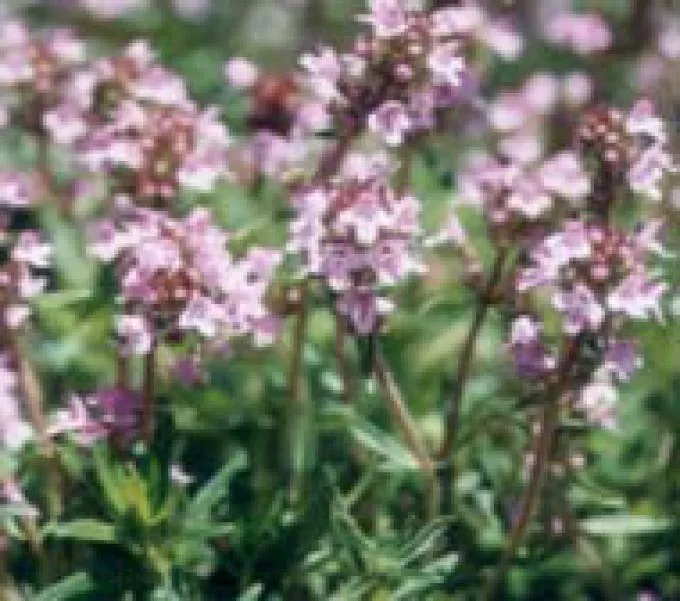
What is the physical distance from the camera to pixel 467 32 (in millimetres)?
3748

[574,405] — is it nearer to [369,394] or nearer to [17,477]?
[369,394]

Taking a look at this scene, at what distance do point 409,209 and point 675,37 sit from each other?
2182mm

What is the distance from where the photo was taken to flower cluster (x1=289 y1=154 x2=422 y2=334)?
273 cm

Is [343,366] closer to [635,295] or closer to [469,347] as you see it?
[469,347]

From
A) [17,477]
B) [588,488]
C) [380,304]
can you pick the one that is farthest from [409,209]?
[17,477]

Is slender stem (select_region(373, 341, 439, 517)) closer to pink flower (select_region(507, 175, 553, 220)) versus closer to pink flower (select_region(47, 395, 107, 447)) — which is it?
pink flower (select_region(507, 175, 553, 220))

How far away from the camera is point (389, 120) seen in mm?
2936

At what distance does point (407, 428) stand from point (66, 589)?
0.73 meters

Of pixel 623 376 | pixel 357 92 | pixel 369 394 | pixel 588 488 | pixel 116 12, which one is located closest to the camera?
pixel 623 376

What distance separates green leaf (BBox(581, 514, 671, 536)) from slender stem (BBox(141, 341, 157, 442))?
99cm

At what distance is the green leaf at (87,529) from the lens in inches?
112

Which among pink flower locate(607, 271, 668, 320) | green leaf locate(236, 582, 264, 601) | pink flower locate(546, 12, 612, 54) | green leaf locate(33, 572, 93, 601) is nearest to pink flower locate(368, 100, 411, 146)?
pink flower locate(607, 271, 668, 320)

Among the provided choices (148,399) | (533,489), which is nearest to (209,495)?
(148,399)

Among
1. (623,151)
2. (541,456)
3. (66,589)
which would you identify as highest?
(623,151)
